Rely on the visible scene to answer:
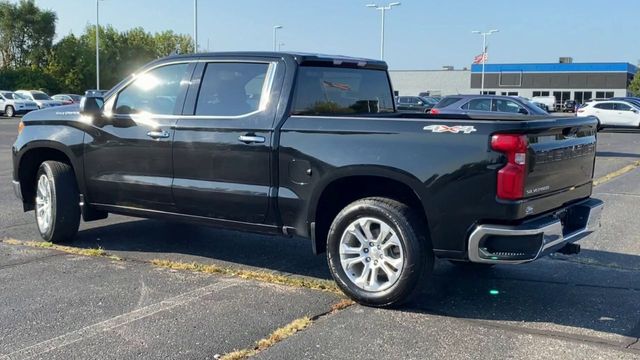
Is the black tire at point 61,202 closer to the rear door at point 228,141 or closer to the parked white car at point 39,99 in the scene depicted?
the rear door at point 228,141

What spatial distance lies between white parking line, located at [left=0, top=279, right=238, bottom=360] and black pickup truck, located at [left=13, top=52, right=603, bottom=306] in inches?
25.0

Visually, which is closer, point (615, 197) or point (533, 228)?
point (533, 228)

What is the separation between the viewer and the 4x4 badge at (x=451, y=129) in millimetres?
4500

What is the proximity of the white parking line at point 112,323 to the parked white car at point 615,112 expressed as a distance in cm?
2992

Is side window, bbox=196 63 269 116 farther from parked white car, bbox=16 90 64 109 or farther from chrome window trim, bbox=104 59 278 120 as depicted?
parked white car, bbox=16 90 64 109

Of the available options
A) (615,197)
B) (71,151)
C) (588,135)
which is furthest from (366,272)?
(615,197)

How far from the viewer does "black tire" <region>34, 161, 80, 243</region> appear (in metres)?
6.62

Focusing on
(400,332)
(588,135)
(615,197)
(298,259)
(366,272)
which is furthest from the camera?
(615,197)

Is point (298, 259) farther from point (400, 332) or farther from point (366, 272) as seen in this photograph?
point (400, 332)

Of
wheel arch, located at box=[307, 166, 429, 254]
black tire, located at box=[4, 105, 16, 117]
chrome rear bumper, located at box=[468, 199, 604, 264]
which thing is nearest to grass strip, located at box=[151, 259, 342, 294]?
wheel arch, located at box=[307, 166, 429, 254]

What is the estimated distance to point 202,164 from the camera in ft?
18.7

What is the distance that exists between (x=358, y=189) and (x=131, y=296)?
6.33ft

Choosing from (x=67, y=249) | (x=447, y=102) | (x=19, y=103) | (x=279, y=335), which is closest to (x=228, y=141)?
(x=279, y=335)

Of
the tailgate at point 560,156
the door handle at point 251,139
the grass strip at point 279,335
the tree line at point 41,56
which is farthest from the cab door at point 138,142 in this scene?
the tree line at point 41,56
